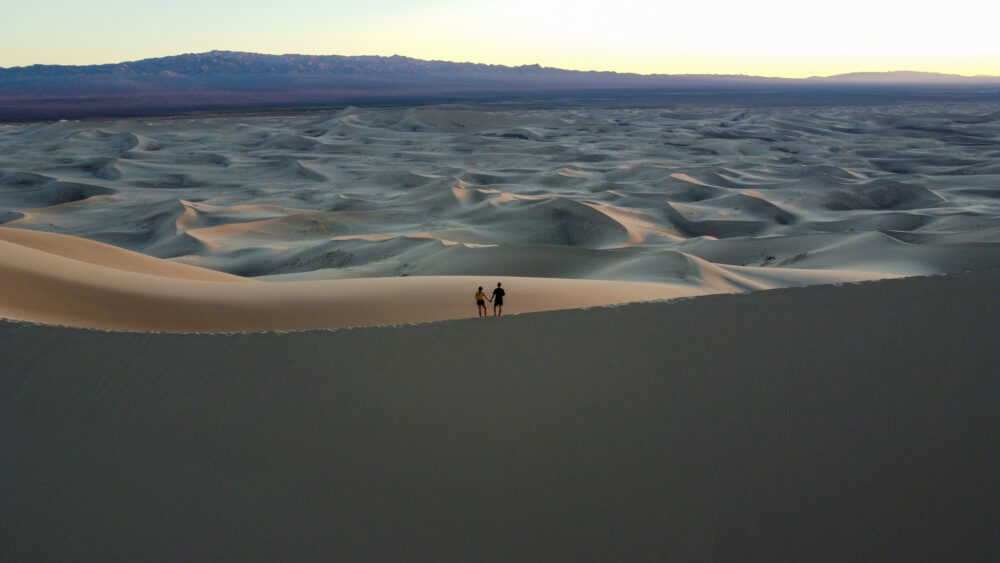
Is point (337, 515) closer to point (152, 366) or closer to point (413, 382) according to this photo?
point (413, 382)

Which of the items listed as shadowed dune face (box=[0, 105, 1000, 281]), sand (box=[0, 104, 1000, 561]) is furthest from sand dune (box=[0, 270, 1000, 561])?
shadowed dune face (box=[0, 105, 1000, 281])

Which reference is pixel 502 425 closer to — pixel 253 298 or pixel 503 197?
pixel 253 298

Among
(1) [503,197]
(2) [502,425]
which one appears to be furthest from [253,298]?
(1) [503,197]

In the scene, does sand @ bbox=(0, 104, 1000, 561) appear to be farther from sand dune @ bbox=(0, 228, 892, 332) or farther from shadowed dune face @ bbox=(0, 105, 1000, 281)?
shadowed dune face @ bbox=(0, 105, 1000, 281)

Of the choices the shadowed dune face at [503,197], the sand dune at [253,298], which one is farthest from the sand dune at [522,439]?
the shadowed dune face at [503,197]

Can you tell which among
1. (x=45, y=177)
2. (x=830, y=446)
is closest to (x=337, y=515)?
(x=830, y=446)

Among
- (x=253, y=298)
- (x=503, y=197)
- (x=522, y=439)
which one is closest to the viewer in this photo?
(x=522, y=439)
